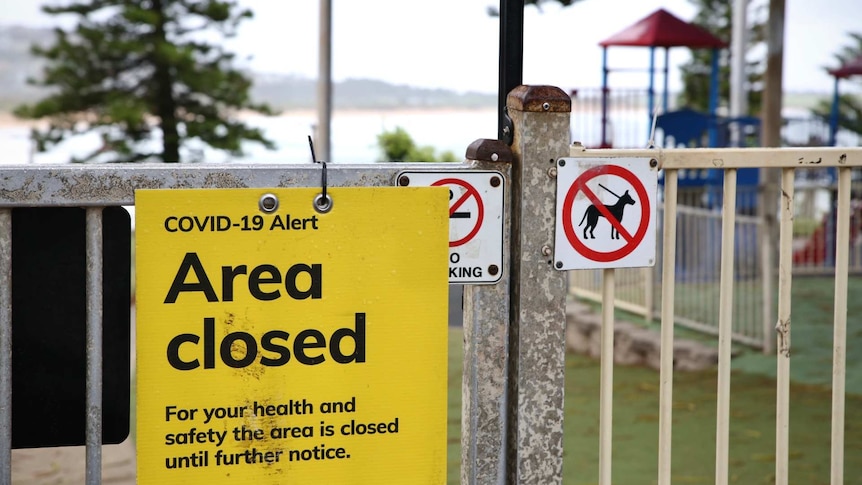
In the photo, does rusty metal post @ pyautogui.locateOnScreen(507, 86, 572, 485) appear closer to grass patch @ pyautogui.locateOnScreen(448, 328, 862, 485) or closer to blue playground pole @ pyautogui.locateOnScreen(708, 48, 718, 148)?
grass patch @ pyautogui.locateOnScreen(448, 328, 862, 485)

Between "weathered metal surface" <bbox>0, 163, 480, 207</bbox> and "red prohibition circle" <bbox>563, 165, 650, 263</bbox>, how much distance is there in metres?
0.39

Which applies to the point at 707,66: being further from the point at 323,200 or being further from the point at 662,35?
the point at 323,200

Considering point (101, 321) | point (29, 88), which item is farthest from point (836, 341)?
point (29, 88)

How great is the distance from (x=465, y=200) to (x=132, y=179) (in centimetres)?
65

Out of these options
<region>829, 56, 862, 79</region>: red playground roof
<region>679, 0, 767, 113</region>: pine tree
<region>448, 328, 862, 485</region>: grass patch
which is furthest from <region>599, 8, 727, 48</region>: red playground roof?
<region>679, 0, 767, 113</region>: pine tree

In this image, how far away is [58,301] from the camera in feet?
7.10

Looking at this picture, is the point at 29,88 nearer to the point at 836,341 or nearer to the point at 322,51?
the point at 322,51

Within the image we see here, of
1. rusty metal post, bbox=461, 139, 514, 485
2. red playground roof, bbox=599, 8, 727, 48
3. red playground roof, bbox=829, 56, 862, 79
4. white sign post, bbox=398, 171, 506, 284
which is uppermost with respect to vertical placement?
red playground roof, bbox=599, 8, 727, 48

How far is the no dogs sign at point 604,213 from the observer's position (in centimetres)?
234

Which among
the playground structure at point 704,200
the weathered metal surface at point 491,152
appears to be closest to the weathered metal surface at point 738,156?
the weathered metal surface at point 491,152

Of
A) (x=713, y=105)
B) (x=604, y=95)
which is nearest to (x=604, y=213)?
(x=604, y=95)

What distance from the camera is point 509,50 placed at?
2.42 m

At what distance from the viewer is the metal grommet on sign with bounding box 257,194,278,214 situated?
2.13 m

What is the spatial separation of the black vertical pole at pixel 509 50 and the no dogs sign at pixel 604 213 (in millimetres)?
178
